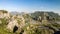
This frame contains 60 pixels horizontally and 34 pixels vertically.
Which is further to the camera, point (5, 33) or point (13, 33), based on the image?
point (13, 33)

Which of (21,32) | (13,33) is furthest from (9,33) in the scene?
(21,32)

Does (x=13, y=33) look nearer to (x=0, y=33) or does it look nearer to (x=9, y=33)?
(x=9, y=33)

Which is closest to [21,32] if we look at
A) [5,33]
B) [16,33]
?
[16,33]

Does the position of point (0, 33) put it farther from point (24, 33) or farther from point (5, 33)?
point (24, 33)

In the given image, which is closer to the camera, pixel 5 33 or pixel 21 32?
pixel 5 33

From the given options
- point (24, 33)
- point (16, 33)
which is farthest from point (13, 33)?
point (24, 33)

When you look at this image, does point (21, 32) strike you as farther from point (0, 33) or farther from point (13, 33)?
point (0, 33)

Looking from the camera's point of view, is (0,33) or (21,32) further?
(21,32)
